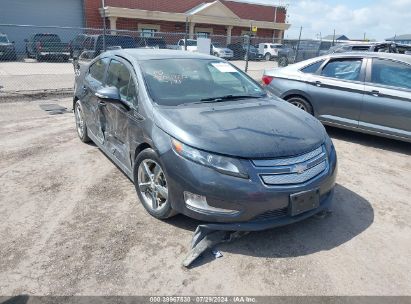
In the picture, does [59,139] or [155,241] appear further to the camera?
[59,139]

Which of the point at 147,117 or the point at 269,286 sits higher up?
the point at 147,117

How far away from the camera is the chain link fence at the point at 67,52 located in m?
12.0

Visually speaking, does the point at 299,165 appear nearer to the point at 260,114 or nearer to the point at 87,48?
the point at 260,114

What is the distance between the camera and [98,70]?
496cm

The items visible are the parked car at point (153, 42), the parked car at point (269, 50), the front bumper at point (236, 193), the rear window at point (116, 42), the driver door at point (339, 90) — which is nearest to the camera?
the front bumper at point (236, 193)

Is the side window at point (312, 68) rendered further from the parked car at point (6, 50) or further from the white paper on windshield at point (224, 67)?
the parked car at point (6, 50)

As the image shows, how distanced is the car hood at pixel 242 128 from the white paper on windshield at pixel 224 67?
A: 0.77 meters

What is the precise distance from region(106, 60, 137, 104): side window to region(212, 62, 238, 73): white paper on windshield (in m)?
1.09

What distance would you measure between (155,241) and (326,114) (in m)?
4.25

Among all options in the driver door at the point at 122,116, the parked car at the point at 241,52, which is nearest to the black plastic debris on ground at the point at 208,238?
the driver door at the point at 122,116

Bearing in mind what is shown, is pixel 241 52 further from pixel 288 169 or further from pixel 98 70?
pixel 288 169

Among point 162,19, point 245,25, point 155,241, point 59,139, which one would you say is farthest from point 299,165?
point 245,25

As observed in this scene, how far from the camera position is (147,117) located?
3.45 metres

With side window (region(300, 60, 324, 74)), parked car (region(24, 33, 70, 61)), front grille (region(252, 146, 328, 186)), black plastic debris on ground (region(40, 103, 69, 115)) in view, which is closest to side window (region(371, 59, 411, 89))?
side window (region(300, 60, 324, 74))
